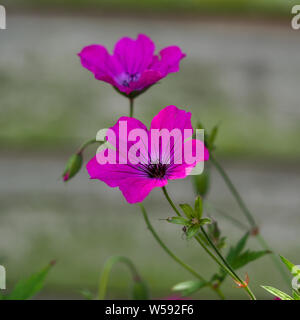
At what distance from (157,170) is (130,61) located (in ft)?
0.30

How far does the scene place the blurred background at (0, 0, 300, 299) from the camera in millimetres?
732

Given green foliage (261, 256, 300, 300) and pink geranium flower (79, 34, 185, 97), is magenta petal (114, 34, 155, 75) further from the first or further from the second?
green foliage (261, 256, 300, 300)

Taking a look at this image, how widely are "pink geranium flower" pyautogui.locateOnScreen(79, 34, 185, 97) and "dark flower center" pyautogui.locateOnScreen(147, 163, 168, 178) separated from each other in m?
0.05

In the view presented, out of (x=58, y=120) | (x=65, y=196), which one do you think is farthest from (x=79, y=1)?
(x=65, y=196)

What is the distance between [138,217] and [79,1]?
34 centimetres

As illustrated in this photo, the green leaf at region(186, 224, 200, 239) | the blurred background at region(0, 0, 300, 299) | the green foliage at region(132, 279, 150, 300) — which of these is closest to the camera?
the green leaf at region(186, 224, 200, 239)

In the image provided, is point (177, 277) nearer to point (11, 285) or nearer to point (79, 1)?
point (11, 285)

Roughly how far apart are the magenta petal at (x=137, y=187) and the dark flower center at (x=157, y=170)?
0.04 feet

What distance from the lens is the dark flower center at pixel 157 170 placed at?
0.81ft

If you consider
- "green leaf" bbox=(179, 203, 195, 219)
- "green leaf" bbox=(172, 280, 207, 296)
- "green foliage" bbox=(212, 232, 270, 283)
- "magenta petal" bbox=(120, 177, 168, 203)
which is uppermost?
"magenta petal" bbox=(120, 177, 168, 203)

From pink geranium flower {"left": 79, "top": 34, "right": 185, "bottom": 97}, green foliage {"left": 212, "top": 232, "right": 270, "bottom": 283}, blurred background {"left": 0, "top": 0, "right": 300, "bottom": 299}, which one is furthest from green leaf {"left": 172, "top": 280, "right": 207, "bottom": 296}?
blurred background {"left": 0, "top": 0, "right": 300, "bottom": 299}

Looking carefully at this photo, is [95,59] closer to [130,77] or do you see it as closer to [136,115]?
[130,77]

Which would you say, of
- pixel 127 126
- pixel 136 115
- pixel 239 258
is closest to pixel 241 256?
pixel 239 258
